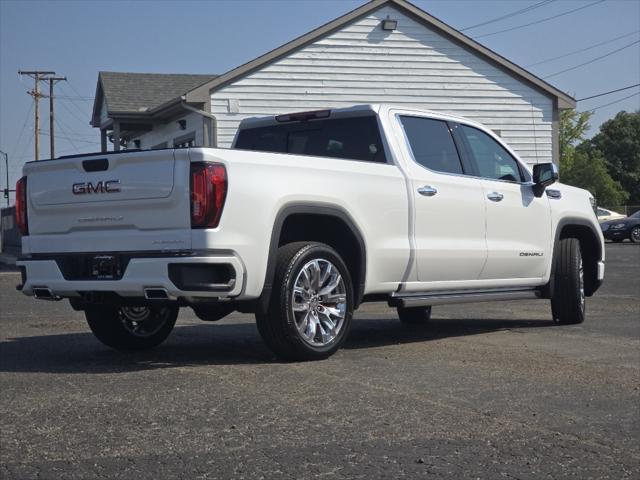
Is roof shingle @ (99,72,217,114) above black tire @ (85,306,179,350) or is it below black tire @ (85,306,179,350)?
above

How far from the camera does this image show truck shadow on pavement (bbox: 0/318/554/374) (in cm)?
723

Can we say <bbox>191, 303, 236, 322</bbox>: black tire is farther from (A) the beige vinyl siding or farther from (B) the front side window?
(A) the beige vinyl siding

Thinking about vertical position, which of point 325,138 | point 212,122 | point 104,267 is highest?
point 212,122

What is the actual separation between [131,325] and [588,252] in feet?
16.2

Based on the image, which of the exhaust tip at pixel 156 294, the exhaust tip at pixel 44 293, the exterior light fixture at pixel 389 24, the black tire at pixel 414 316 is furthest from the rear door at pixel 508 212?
the exterior light fixture at pixel 389 24

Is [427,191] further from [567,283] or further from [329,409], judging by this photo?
[329,409]

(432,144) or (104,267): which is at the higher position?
(432,144)

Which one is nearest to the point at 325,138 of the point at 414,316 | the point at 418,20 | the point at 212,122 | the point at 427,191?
the point at 427,191

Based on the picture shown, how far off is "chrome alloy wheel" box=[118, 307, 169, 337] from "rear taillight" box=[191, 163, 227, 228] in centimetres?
182

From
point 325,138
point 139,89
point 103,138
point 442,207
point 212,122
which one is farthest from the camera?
point 103,138

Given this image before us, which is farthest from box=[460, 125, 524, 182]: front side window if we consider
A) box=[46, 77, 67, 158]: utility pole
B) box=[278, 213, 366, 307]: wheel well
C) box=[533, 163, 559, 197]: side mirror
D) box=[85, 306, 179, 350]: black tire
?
box=[46, 77, 67, 158]: utility pole

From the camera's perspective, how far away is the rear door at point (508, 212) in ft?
29.3

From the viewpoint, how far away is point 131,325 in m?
8.14

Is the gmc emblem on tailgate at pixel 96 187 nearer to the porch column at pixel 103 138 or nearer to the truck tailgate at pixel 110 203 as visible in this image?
the truck tailgate at pixel 110 203
